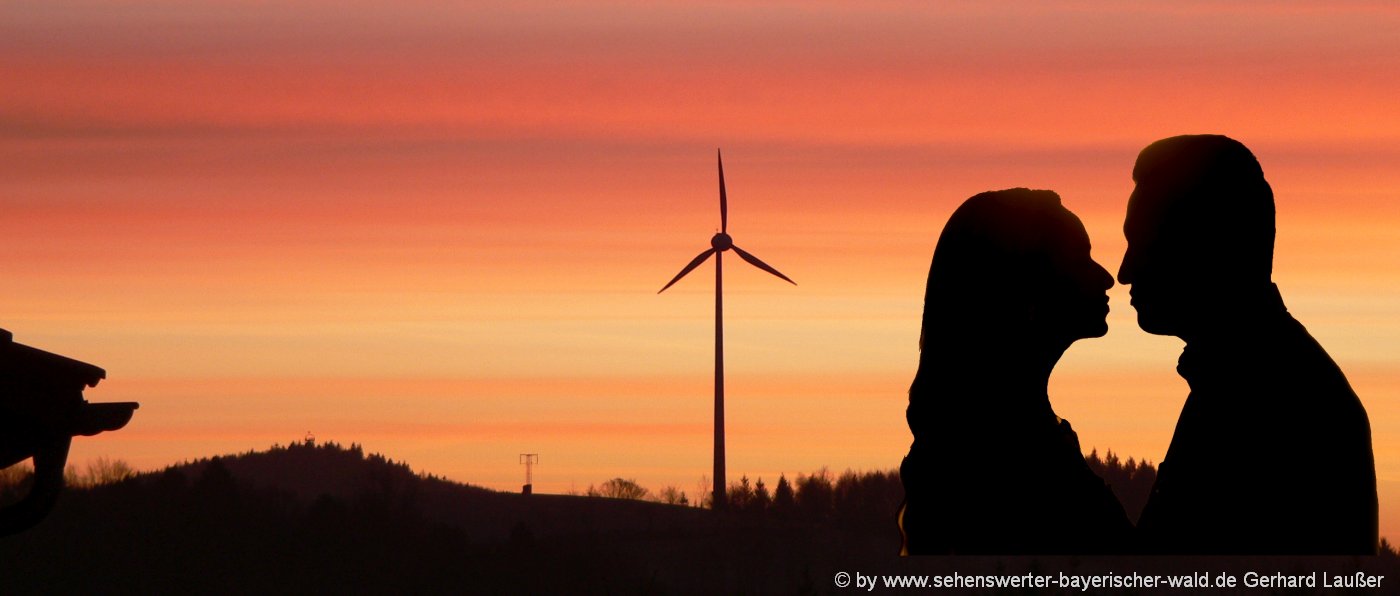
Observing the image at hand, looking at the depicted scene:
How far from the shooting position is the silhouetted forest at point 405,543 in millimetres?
47750

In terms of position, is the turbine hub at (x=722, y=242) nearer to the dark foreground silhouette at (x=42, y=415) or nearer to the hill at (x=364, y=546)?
the hill at (x=364, y=546)

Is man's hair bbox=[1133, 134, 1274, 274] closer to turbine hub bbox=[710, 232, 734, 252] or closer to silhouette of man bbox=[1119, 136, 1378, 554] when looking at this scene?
silhouette of man bbox=[1119, 136, 1378, 554]

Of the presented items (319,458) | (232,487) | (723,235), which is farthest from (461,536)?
(319,458)

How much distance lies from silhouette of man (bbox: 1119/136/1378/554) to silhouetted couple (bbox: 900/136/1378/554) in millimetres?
11

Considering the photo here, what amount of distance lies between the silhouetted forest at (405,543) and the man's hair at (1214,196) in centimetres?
3226

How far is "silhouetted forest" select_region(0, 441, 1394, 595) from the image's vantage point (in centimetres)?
4775

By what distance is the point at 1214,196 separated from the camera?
13.4 metres

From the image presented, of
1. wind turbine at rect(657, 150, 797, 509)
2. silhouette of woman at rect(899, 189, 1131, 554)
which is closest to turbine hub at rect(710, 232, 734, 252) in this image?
wind turbine at rect(657, 150, 797, 509)

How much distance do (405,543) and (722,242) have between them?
11509mm

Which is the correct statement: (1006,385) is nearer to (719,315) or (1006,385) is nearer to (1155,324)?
(1155,324)

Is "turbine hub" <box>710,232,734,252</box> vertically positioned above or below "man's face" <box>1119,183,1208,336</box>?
above

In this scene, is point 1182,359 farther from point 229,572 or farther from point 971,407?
point 229,572

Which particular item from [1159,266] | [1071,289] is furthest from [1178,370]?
[1071,289]

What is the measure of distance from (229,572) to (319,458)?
20.3 m
